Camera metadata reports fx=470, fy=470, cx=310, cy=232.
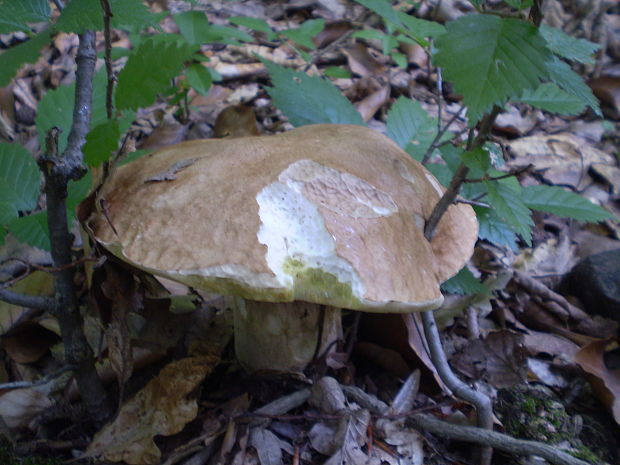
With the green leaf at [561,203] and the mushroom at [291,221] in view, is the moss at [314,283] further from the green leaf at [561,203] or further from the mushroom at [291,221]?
the green leaf at [561,203]

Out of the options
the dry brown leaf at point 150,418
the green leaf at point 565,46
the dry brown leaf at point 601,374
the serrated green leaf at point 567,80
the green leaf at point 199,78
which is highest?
the green leaf at point 565,46

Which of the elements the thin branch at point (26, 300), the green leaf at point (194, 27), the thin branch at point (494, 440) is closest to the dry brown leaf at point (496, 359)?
the thin branch at point (494, 440)

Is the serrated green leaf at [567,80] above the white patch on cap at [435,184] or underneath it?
above

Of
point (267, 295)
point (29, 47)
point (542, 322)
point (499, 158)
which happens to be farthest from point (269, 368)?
point (542, 322)

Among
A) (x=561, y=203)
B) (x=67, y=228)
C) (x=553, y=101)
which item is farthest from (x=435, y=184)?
(x=67, y=228)

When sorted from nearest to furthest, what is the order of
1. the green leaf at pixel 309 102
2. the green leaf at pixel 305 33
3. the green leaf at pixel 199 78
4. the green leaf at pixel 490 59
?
the green leaf at pixel 490 59, the green leaf at pixel 309 102, the green leaf at pixel 199 78, the green leaf at pixel 305 33

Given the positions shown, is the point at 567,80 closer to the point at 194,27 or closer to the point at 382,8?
the point at 382,8

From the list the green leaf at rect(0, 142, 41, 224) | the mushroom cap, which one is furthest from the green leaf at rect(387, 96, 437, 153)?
the green leaf at rect(0, 142, 41, 224)
